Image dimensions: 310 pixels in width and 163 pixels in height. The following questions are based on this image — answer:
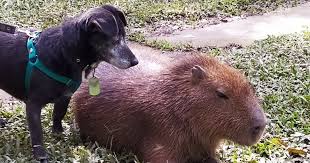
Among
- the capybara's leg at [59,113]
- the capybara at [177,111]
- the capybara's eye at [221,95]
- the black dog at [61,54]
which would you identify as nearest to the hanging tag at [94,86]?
the black dog at [61,54]

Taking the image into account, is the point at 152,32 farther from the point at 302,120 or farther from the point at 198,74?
the point at 198,74

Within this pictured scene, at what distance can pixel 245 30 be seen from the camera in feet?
28.4

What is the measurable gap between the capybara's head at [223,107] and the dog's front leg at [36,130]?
104 centimetres

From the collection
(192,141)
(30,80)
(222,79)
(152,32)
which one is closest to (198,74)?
(222,79)

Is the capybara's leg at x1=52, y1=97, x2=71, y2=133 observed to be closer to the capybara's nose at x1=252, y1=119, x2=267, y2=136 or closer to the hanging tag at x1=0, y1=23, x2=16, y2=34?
the hanging tag at x1=0, y1=23, x2=16, y2=34

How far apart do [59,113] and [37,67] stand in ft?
1.97

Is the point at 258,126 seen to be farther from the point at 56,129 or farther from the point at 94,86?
the point at 56,129

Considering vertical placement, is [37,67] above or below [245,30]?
above

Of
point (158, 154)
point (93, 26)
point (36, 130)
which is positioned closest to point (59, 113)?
point (36, 130)

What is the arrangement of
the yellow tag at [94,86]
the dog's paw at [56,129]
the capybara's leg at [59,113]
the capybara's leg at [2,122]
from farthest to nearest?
the capybara's leg at [2,122] < the dog's paw at [56,129] < the capybara's leg at [59,113] < the yellow tag at [94,86]

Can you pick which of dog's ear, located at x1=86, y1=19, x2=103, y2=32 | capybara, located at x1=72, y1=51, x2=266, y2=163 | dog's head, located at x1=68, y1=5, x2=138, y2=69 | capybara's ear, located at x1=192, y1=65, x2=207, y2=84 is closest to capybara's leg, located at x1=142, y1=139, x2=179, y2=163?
capybara, located at x1=72, y1=51, x2=266, y2=163

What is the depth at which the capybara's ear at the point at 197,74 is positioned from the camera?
4.04 meters

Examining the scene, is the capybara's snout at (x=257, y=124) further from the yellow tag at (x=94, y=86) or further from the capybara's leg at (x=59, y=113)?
the capybara's leg at (x=59, y=113)

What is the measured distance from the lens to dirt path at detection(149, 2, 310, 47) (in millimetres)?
8094
